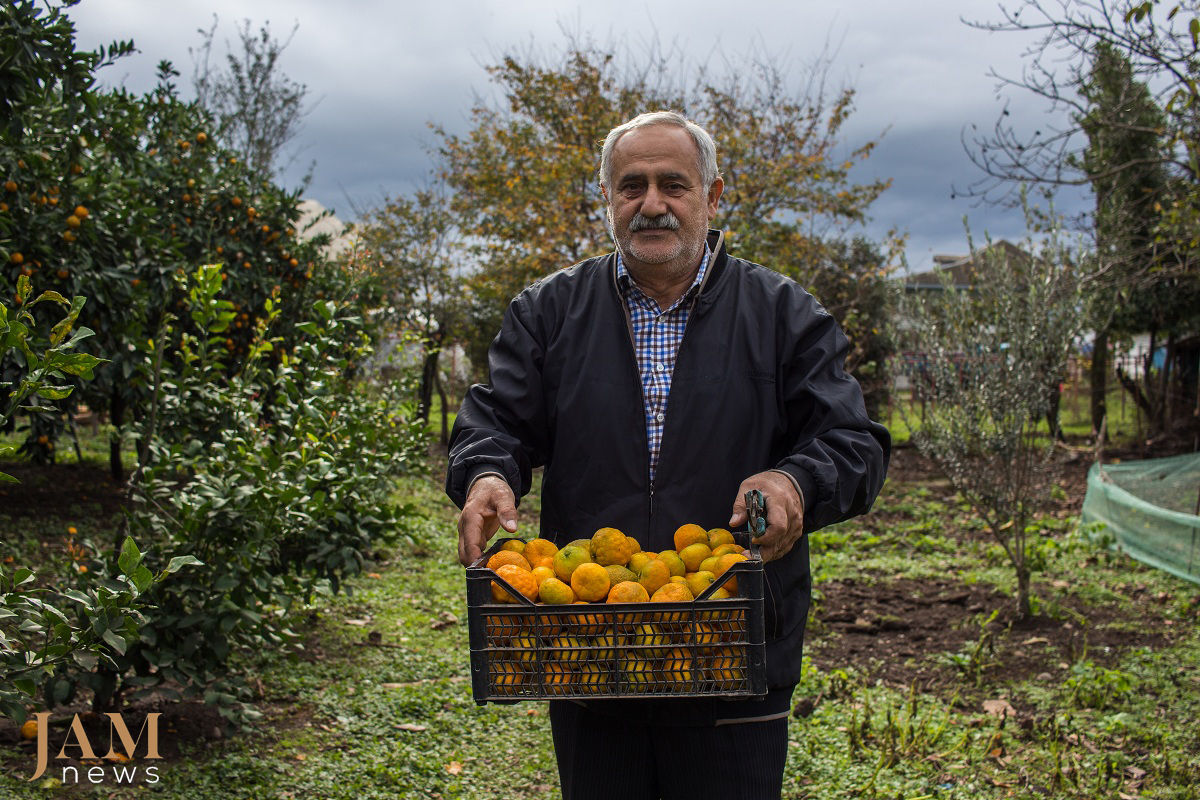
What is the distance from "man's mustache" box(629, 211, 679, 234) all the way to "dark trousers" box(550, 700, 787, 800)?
1113mm

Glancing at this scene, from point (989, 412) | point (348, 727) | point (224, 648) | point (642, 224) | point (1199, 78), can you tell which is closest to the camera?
point (642, 224)

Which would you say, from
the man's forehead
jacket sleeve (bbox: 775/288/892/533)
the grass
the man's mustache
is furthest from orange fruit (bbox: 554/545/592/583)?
the grass

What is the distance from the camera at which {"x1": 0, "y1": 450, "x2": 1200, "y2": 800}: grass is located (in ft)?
12.3

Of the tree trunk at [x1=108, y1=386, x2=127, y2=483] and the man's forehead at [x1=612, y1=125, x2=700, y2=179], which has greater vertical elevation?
the man's forehead at [x1=612, y1=125, x2=700, y2=179]

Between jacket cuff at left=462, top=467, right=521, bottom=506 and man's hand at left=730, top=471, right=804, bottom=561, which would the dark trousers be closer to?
man's hand at left=730, top=471, right=804, bottom=561

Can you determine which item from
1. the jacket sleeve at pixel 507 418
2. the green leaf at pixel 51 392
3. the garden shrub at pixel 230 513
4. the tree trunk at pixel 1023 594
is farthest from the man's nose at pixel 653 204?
the tree trunk at pixel 1023 594

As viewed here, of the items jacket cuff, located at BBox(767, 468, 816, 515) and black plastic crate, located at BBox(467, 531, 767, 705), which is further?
jacket cuff, located at BBox(767, 468, 816, 515)

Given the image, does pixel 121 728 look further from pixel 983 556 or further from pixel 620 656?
pixel 983 556

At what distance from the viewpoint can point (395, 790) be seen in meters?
3.79

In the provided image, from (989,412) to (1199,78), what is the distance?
2181 mm

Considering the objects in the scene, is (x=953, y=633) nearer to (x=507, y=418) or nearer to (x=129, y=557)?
(x=507, y=418)

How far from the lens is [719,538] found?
6.81 ft

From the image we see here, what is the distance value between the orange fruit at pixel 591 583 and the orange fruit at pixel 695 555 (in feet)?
0.70

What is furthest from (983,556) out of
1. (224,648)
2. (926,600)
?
(224,648)
